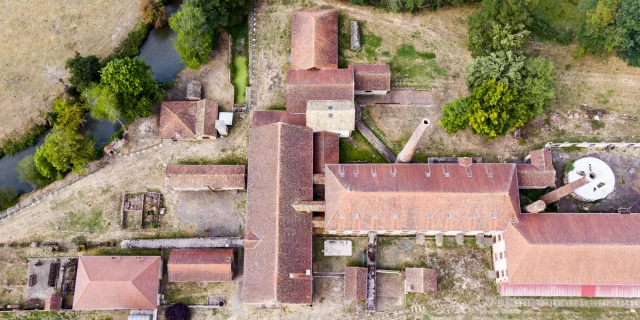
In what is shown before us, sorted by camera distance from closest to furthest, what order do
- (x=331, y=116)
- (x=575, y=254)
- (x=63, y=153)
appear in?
(x=575, y=254)
(x=63, y=153)
(x=331, y=116)

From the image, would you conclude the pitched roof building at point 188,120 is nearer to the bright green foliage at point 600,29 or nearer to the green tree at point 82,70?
the green tree at point 82,70

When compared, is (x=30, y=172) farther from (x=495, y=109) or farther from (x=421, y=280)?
(x=495, y=109)

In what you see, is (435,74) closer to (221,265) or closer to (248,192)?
(248,192)

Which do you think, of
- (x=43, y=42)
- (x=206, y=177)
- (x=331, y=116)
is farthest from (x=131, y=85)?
(x=331, y=116)

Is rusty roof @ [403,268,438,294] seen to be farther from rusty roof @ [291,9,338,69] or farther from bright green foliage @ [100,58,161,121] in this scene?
bright green foliage @ [100,58,161,121]

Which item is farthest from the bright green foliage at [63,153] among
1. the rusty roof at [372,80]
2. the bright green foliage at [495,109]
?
the bright green foliage at [495,109]

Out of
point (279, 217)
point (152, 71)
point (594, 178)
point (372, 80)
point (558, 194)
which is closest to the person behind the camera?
point (558, 194)
